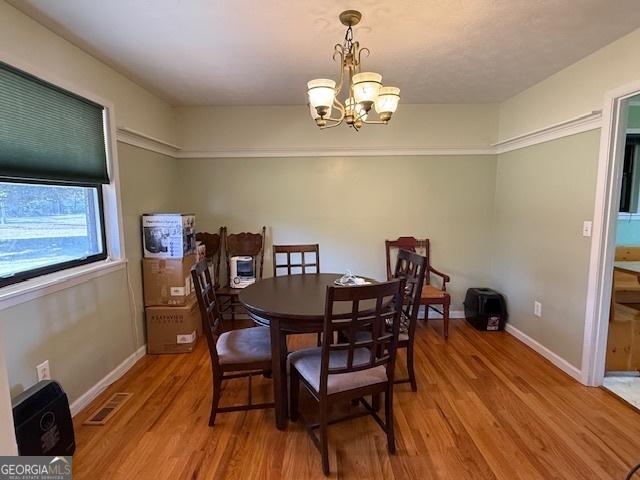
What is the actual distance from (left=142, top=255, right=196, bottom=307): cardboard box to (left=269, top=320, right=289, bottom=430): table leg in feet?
4.66

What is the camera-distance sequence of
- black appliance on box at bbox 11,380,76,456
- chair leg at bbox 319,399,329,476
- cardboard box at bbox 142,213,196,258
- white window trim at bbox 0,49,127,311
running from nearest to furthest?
black appliance on box at bbox 11,380,76,456 < chair leg at bbox 319,399,329,476 < white window trim at bbox 0,49,127,311 < cardboard box at bbox 142,213,196,258

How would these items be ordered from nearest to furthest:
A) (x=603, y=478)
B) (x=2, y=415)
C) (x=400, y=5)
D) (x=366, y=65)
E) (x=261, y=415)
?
1. (x=2, y=415)
2. (x=603, y=478)
3. (x=400, y=5)
4. (x=261, y=415)
5. (x=366, y=65)

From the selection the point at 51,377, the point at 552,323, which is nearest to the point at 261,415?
the point at 51,377

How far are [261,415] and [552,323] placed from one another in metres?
2.45

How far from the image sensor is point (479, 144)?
3.65 metres

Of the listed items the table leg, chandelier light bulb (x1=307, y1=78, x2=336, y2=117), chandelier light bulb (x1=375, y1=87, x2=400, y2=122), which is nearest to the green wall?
the table leg

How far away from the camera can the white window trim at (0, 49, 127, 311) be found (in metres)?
1.77

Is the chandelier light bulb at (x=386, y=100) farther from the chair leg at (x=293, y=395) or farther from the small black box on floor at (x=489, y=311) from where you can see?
the small black box on floor at (x=489, y=311)

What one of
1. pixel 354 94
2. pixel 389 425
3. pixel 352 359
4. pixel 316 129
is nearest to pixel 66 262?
pixel 352 359

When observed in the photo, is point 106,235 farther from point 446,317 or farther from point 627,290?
point 627,290

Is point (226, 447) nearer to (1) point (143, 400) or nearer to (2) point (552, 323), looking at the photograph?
(1) point (143, 400)

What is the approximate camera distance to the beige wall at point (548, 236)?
2.54 meters

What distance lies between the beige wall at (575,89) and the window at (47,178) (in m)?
3.49

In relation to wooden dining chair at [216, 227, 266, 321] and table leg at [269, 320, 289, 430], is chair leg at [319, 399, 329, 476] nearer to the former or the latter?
Result: table leg at [269, 320, 289, 430]
